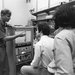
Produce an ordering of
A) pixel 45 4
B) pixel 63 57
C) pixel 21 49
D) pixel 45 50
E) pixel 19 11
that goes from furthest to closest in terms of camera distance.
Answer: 1. pixel 19 11
2. pixel 45 4
3. pixel 21 49
4. pixel 45 50
5. pixel 63 57

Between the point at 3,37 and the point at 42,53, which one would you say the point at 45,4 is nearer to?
the point at 3,37

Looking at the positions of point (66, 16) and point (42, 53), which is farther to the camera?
point (42, 53)

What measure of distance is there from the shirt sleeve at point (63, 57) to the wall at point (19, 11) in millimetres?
3650

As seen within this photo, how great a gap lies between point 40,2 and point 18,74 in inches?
91.4

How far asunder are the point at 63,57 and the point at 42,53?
939 millimetres

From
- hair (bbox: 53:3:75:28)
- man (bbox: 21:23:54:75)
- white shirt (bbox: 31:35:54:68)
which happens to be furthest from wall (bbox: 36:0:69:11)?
hair (bbox: 53:3:75:28)

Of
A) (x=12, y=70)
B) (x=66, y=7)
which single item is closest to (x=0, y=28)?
(x=12, y=70)

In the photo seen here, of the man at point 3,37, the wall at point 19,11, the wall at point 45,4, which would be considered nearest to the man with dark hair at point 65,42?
the man at point 3,37

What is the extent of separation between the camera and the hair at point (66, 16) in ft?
2.61

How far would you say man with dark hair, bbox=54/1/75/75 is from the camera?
0.72 meters

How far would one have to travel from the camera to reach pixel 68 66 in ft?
2.37

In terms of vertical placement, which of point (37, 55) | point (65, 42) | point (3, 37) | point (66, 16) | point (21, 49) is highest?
point (66, 16)

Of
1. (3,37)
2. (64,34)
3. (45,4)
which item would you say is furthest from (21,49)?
(64,34)

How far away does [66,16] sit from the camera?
793 millimetres
